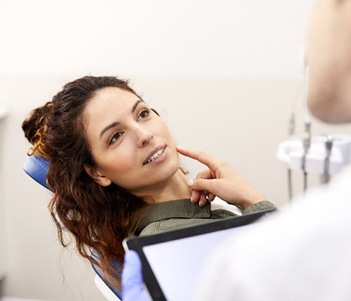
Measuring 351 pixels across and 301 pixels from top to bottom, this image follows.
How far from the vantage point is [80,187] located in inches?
56.9

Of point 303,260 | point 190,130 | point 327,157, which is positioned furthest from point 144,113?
point 303,260

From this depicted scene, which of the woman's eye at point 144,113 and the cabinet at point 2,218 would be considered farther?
the cabinet at point 2,218

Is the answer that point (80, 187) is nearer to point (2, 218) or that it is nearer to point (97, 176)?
point (97, 176)

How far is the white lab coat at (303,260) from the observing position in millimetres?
374

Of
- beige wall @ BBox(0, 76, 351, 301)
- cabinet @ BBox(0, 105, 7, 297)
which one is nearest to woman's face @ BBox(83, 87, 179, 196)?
beige wall @ BBox(0, 76, 351, 301)

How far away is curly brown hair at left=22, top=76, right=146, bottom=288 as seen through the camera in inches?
55.9

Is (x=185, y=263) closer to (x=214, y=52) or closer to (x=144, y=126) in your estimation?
(x=144, y=126)

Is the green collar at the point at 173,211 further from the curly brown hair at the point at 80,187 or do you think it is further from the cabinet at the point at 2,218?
the cabinet at the point at 2,218

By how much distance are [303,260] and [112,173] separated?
106 centimetres

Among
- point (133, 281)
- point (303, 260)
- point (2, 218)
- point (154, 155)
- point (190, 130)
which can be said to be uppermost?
point (303, 260)

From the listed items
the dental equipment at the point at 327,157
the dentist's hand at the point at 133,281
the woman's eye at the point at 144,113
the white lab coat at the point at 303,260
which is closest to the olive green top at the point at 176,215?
the woman's eye at the point at 144,113

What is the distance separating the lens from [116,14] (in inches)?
85.7

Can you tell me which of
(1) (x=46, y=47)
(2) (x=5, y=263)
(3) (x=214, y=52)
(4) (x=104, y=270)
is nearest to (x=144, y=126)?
(4) (x=104, y=270)

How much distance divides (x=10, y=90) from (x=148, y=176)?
43.8 inches
